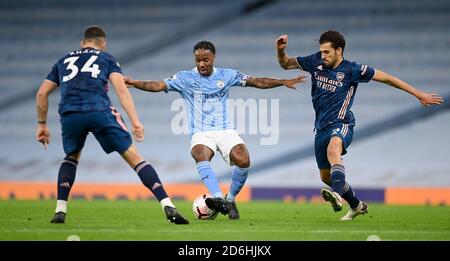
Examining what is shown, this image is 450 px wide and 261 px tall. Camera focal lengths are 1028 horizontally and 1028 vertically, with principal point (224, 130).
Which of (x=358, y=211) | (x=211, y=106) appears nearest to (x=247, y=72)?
(x=211, y=106)

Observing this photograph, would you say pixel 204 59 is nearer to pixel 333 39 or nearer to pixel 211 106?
pixel 211 106

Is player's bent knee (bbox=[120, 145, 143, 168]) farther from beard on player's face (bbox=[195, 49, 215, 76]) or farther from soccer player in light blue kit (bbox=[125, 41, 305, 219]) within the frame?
beard on player's face (bbox=[195, 49, 215, 76])

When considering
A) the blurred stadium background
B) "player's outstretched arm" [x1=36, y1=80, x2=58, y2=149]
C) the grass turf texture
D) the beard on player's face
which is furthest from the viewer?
the blurred stadium background

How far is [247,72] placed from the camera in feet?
69.6

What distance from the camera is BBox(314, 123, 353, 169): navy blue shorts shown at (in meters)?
10.6

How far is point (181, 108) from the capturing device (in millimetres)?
21328

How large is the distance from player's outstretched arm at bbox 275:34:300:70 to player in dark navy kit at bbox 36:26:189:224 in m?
2.17

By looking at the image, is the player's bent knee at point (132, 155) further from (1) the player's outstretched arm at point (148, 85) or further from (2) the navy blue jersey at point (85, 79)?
(1) the player's outstretched arm at point (148, 85)

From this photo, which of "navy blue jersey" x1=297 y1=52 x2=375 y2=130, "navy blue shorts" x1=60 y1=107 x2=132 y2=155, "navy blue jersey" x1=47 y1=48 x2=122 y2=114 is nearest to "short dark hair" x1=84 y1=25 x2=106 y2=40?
"navy blue jersey" x1=47 y1=48 x2=122 y2=114

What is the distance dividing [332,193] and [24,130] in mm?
12433

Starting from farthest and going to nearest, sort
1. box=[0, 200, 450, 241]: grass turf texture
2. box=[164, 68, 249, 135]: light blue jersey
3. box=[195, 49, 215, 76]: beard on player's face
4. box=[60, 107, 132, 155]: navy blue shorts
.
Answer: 1. box=[164, 68, 249, 135]: light blue jersey
2. box=[195, 49, 215, 76]: beard on player's face
3. box=[60, 107, 132, 155]: navy blue shorts
4. box=[0, 200, 450, 241]: grass turf texture

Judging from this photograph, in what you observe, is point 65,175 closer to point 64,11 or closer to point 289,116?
point 289,116

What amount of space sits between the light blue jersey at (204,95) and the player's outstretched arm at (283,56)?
58cm

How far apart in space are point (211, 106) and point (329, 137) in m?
1.34
